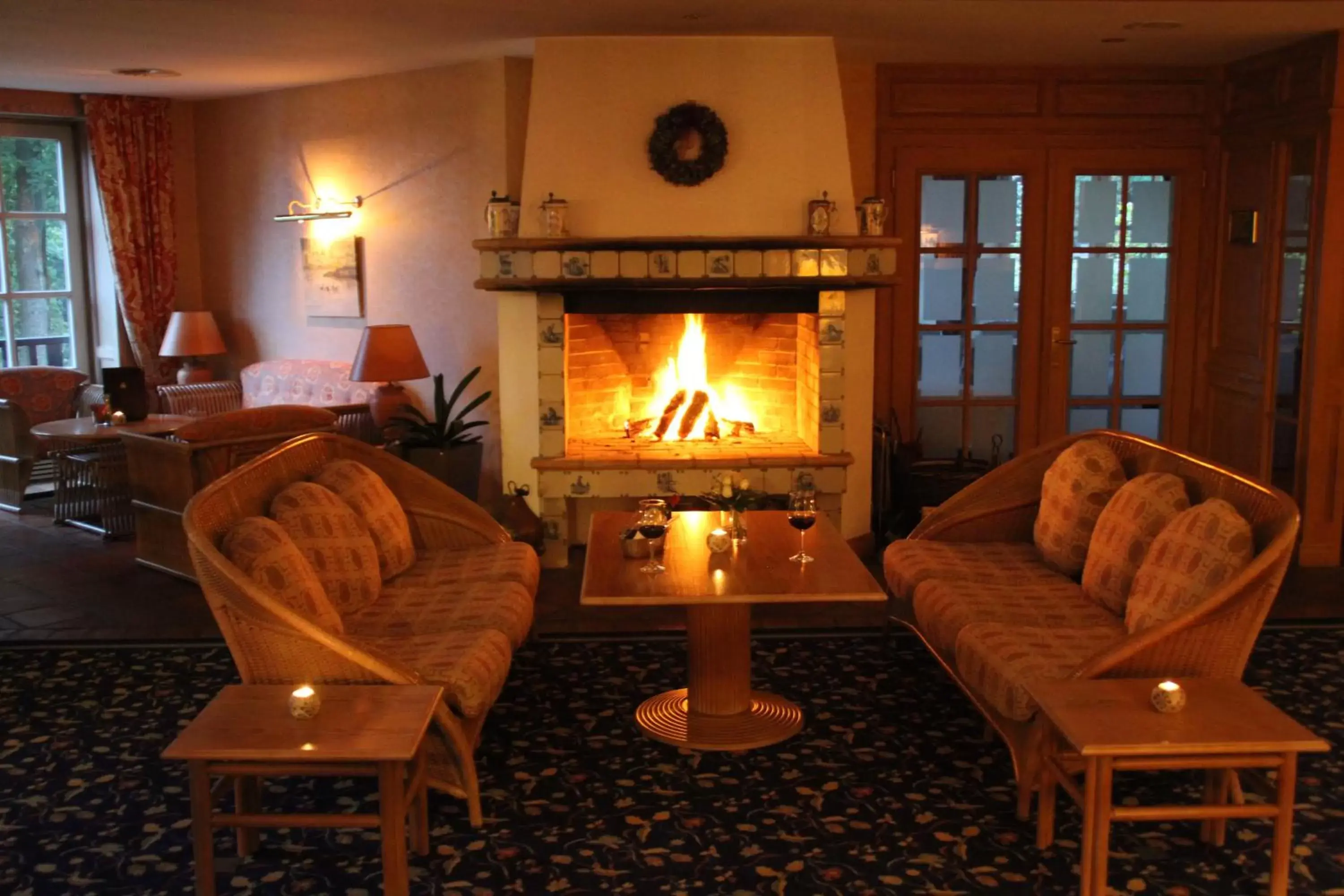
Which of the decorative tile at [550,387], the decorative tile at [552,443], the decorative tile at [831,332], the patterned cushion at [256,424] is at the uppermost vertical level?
the decorative tile at [831,332]

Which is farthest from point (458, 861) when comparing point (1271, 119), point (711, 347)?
point (1271, 119)

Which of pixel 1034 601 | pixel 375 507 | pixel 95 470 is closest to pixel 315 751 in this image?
pixel 375 507

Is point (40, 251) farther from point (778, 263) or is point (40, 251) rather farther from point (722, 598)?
point (722, 598)

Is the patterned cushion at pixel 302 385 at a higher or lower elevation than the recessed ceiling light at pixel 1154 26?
lower

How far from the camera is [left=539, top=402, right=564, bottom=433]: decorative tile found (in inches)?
233

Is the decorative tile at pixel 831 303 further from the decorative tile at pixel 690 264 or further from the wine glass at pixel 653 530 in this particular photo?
the wine glass at pixel 653 530

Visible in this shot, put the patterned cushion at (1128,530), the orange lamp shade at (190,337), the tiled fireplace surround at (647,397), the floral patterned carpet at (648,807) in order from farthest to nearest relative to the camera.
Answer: the orange lamp shade at (190,337) < the tiled fireplace surround at (647,397) < the patterned cushion at (1128,530) < the floral patterned carpet at (648,807)

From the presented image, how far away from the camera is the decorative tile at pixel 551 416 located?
591 centimetres

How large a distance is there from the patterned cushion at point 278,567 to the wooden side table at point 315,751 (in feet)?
Result: 1.17

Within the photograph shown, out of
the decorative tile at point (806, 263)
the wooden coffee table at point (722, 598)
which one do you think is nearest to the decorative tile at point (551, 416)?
the decorative tile at point (806, 263)

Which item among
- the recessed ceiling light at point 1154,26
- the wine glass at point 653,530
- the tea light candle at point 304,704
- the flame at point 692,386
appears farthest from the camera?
the flame at point 692,386

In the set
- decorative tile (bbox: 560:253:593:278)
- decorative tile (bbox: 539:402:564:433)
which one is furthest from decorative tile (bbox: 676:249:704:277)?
decorative tile (bbox: 539:402:564:433)

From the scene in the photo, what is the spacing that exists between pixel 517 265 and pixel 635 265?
528 mm

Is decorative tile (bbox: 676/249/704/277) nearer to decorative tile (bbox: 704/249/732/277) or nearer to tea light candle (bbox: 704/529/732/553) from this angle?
decorative tile (bbox: 704/249/732/277)
